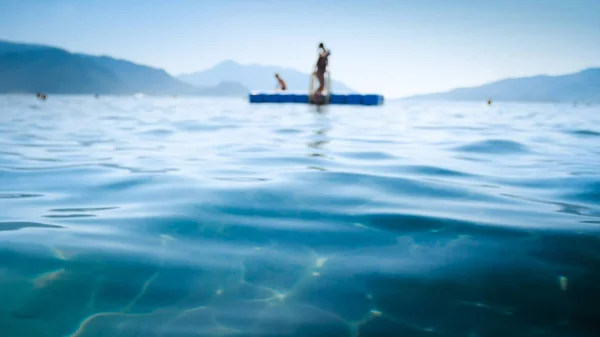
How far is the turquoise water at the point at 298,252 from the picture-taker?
1463 millimetres

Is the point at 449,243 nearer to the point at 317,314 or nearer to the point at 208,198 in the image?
the point at 317,314

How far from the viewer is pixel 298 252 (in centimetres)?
202

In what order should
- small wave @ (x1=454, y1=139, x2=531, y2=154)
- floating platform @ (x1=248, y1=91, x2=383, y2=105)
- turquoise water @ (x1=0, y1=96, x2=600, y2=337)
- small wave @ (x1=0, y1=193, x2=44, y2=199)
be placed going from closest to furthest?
turquoise water @ (x1=0, y1=96, x2=600, y2=337) < small wave @ (x1=0, y1=193, x2=44, y2=199) < small wave @ (x1=454, y1=139, x2=531, y2=154) < floating platform @ (x1=248, y1=91, x2=383, y2=105)

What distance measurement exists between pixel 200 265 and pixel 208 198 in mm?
1164

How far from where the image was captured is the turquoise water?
1463 millimetres

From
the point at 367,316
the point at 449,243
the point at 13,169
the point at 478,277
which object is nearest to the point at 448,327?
the point at 367,316

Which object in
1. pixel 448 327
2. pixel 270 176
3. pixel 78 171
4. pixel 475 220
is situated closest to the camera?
pixel 448 327

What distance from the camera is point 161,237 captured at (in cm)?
221

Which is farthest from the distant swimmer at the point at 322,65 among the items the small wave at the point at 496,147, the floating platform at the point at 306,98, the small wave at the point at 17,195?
the small wave at the point at 17,195

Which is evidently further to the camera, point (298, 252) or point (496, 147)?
point (496, 147)

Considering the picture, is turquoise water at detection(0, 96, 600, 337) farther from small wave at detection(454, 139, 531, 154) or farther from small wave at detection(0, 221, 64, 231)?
small wave at detection(454, 139, 531, 154)

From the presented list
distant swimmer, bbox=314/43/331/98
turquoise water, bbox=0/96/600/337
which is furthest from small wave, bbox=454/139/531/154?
distant swimmer, bbox=314/43/331/98

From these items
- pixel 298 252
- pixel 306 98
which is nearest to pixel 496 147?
pixel 298 252

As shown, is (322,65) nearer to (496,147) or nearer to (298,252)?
(496,147)
